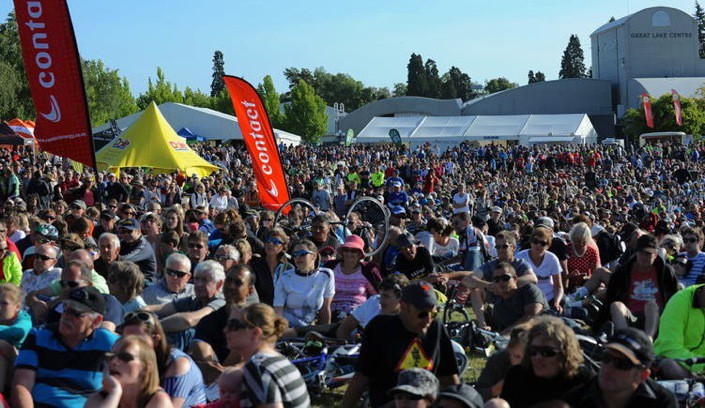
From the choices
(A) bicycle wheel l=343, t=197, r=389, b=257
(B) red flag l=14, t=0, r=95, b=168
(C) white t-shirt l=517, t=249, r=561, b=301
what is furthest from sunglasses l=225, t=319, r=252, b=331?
(A) bicycle wheel l=343, t=197, r=389, b=257

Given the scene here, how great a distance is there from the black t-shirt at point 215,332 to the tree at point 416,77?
403ft

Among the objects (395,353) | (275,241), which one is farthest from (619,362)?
(275,241)

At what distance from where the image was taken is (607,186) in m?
35.5

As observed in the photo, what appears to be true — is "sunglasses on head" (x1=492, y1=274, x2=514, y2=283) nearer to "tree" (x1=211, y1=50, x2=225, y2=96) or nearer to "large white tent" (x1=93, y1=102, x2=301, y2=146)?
"large white tent" (x1=93, y1=102, x2=301, y2=146)

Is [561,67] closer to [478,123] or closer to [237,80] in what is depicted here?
[478,123]

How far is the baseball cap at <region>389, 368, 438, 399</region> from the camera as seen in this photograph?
13.5 ft

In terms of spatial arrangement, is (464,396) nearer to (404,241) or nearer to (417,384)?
(417,384)

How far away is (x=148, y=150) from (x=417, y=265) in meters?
11.4

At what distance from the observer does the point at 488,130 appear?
6612 cm

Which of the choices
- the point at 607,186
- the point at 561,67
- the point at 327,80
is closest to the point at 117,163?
the point at 607,186

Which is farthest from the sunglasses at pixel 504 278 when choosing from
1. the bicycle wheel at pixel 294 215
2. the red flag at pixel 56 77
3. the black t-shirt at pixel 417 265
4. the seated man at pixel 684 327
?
the bicycle wheel at pixel 294 215

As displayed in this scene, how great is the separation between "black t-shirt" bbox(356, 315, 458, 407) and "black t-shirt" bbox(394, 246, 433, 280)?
430cm

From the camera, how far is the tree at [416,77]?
12812 cm

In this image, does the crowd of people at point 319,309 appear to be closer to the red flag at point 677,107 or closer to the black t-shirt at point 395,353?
the black t-shirt at point 395,353
